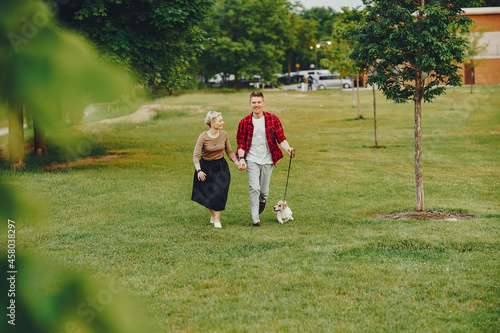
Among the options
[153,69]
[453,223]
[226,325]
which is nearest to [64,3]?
[226,325]

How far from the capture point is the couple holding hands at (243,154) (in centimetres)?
935

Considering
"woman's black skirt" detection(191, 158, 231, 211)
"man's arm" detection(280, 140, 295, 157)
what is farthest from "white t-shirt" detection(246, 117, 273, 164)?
"woman's black skirt" detection(191, 158, 231, 211)

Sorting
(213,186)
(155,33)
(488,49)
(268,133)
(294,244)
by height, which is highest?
(488,49)

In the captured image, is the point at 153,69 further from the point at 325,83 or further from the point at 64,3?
the point at 325,83

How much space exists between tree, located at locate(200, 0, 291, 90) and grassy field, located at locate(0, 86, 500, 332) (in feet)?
129

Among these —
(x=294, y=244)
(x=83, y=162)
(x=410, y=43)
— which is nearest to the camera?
(x=294, y=244)

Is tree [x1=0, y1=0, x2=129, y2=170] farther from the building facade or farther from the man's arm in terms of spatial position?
the building facade

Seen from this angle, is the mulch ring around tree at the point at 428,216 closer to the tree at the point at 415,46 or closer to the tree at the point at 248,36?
the tree at the point at 415,46

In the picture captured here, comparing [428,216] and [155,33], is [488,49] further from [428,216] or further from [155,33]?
[428,216]

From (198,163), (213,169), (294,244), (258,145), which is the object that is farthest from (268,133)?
(294,244)

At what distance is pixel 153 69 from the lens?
58.0ft

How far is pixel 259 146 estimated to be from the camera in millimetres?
9508

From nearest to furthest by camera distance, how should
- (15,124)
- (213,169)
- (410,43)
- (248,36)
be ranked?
1. (15,124)
2. (213,169)
3. (410,43)
4. (248,36)

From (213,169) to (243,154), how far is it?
0.66 metres
